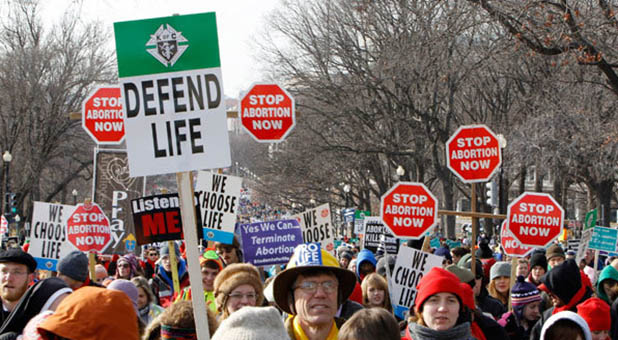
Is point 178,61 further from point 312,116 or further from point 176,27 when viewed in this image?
point 312,116

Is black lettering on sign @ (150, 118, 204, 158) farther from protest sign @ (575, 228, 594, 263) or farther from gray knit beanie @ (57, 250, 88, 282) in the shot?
protest sign @ (575, 228, 594, 263)

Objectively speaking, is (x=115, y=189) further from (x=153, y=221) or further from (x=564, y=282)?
(x=564, y=282)

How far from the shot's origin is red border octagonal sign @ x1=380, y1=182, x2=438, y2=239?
1231 centimetres

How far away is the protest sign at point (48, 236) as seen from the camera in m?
11.7

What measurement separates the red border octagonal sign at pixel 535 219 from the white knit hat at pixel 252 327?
9.15 metres

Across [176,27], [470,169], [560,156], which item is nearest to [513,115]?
[560,156]

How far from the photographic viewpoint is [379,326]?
435cm

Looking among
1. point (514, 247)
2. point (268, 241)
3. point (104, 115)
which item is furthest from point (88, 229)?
point (514, 247)

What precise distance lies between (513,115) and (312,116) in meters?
8.59

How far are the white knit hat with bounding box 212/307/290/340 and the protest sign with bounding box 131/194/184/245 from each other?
6.75 meters

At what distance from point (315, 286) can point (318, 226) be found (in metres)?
7.05

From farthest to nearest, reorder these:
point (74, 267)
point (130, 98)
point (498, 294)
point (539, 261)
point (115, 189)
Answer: point (115, 189)
point (539, 261)
point (498, 294)
point (74, 267)
point (130, 98)

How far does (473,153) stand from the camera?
1250 cm

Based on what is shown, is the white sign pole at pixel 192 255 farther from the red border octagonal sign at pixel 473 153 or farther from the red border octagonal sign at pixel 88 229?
the red border octagonal sign at pixel 473 153
